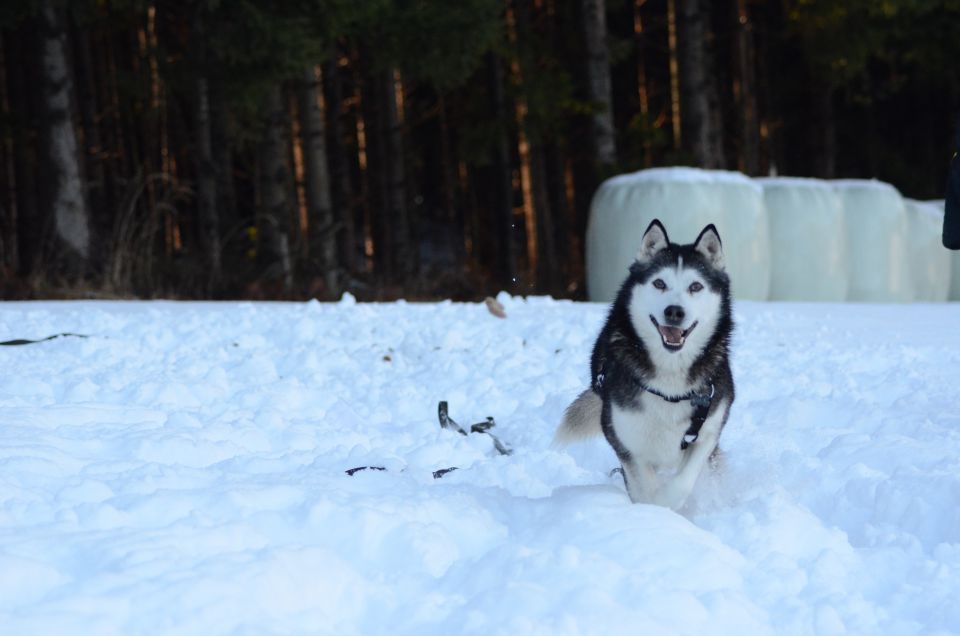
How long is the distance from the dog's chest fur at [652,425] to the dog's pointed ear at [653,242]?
663 millimetres

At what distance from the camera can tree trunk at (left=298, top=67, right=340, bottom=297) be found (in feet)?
42.7

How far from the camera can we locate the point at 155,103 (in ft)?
63.8

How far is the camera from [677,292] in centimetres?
386

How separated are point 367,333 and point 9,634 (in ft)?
16.9

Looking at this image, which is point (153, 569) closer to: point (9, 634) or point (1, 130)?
point (9, 634)

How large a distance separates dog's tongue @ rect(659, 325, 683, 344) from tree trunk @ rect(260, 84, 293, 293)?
9044 mm

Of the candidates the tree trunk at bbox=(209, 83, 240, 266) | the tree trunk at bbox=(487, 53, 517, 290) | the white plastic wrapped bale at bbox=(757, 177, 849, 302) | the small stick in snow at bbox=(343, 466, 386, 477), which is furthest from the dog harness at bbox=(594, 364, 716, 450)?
the tree trunk at bbox=(487, 53, 517, 290)

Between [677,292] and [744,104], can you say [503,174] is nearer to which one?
[744,104]

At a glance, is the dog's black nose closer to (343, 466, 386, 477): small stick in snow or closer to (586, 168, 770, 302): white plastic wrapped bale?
(343, 466, 386, 477): small stick in snow

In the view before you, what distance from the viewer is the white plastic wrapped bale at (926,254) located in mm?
12555

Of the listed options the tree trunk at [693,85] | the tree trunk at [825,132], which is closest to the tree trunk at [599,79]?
the tree trunk at [693,85]

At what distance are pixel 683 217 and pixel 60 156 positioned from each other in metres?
7.12

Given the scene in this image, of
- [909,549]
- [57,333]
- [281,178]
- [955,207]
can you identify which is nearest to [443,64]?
[281,178]

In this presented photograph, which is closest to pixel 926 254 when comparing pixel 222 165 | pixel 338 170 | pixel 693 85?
pixel 693 85
